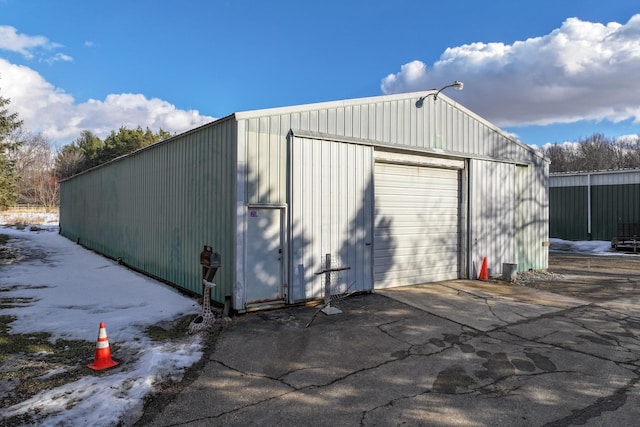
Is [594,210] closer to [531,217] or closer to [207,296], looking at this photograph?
[531,217]

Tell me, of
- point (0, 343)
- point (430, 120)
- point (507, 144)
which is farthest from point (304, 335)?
point (507, 144)

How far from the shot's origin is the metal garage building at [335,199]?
6926 millimetres

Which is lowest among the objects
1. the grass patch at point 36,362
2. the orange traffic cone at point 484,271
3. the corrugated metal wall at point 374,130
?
the grass patch at point 36,362

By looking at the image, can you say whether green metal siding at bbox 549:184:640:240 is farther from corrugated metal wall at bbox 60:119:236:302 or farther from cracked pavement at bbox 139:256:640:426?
corrugated metal wall at bbox 60:119:236:302

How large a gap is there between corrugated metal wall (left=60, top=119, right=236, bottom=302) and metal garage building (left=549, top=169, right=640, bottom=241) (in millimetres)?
20406

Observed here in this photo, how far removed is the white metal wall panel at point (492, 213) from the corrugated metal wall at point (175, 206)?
21.1ft

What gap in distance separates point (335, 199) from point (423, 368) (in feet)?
13.0

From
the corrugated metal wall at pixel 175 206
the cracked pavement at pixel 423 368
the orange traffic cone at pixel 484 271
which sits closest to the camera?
the cracked pavement at pixel 423 368

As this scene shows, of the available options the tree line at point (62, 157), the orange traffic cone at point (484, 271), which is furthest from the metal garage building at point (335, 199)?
the tree line at point (62, 157)

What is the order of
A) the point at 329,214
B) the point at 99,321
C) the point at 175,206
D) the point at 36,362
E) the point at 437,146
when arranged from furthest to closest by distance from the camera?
the point at 437,146
the point at 175,206
the point at 329,214
the point at 99,321
the point at 36,362

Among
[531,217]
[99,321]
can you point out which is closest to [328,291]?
[99,321]

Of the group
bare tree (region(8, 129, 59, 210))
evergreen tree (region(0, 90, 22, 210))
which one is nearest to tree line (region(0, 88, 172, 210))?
bare tree (region(8, 129, 59, 210))

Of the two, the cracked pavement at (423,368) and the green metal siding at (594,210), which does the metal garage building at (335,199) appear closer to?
the cracked pavement at (423,368)

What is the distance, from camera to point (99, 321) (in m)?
6.37
